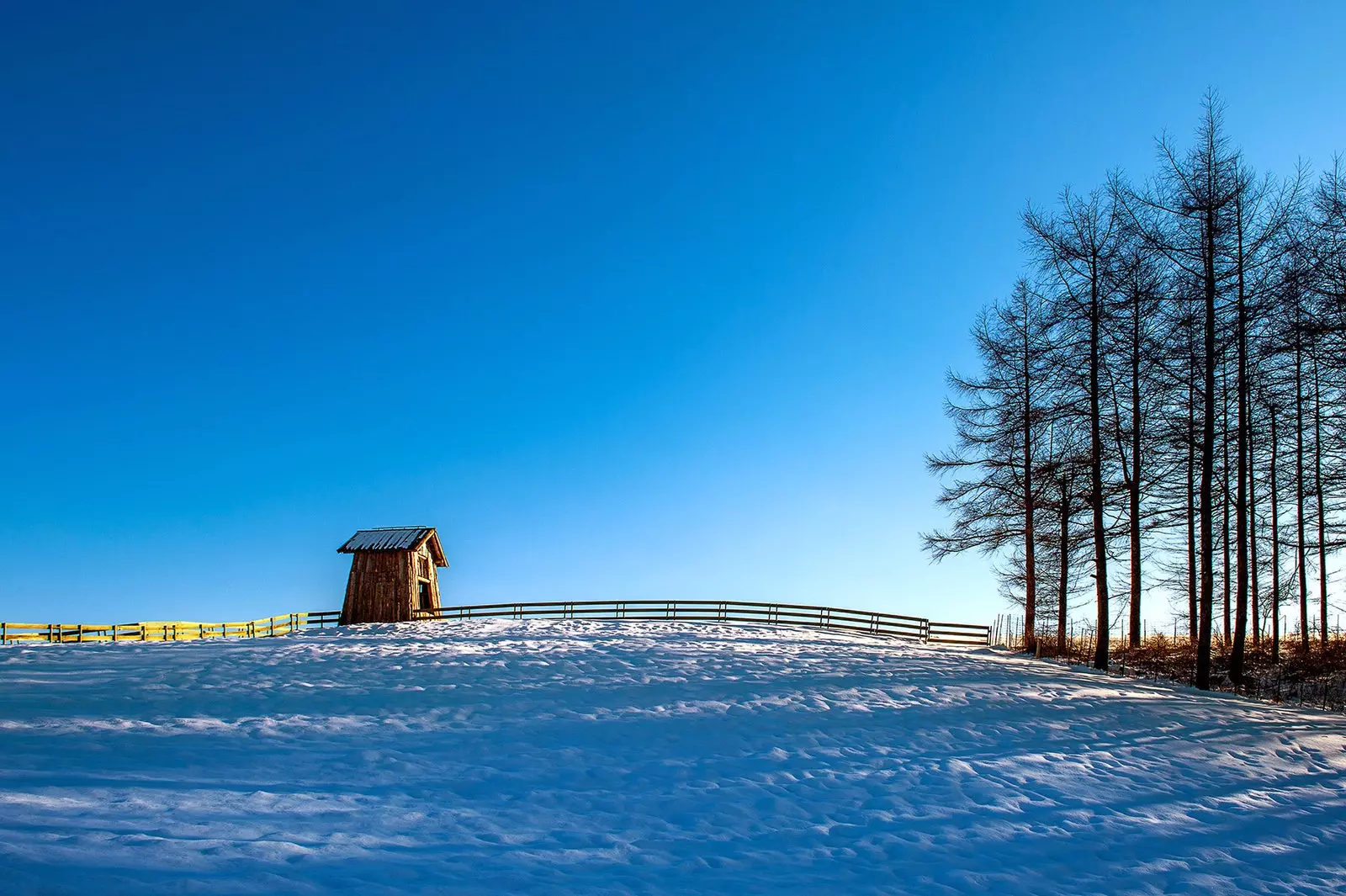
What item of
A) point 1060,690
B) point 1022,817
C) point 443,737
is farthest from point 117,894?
point 1060,690

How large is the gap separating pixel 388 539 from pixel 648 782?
22.9 m

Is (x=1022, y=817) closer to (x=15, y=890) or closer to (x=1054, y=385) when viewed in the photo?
(x=15, y=890)

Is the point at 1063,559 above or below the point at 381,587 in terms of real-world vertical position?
above

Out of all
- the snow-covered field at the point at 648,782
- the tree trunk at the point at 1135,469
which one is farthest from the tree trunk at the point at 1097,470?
the snow-covered field at the point at 648,782

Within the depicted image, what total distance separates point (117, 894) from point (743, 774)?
7.24m

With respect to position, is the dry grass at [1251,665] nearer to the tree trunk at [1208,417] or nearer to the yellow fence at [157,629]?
the tree trunk at [1208,417]

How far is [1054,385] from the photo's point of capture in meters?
21.6

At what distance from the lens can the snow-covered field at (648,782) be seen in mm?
7539

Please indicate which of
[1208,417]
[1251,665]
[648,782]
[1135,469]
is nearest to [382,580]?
[648,782]

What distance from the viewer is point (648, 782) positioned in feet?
33.9

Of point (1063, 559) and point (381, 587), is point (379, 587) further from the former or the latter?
point (1063, 559)

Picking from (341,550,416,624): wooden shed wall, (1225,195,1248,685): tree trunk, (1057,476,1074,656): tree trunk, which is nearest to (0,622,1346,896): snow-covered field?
(1225,195,1248,685): tree trunk

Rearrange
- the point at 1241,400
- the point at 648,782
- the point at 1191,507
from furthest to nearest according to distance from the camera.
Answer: the point at 1191,507 → the point at 1241,400 → the point at 648,782

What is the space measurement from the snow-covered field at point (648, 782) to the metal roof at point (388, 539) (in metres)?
11.5
